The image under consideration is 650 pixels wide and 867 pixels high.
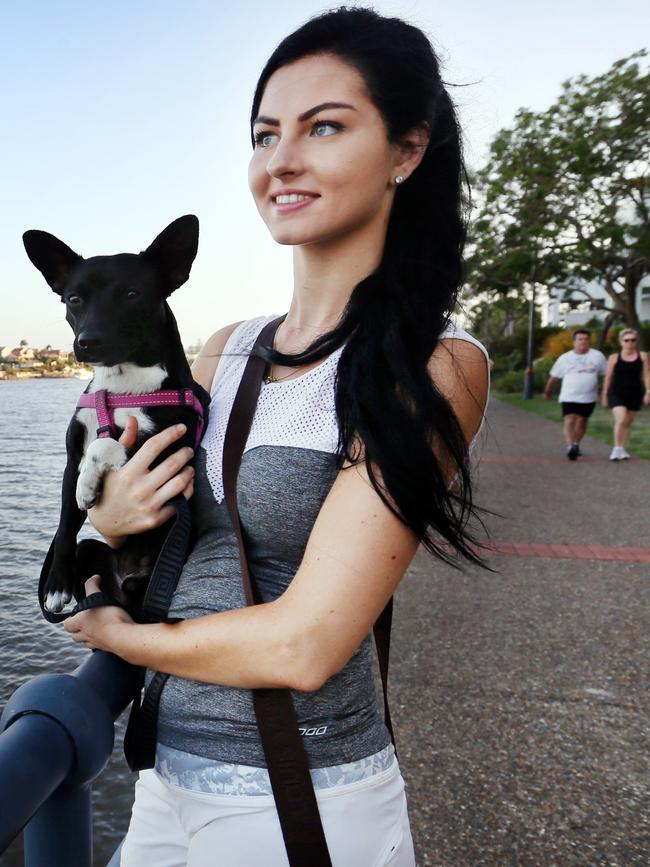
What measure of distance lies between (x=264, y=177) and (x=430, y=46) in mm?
491

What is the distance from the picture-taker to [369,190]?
1.49 m

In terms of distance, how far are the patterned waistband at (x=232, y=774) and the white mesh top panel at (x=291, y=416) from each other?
1.63 ft

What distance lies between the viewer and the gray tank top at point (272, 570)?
1.32 m

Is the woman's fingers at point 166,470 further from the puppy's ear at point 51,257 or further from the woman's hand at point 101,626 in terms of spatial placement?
the puppy's ear at point 51,257

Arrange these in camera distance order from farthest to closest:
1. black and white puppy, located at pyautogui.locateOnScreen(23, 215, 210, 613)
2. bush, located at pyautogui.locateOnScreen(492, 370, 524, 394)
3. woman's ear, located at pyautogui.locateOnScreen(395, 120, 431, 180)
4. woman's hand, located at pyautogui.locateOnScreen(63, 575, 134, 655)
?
bush, located at pyautogui.locateOnScreen(492, 370, 524, 394) < black and white puppy, located at pyautogui.locateOnScreen(23, 215, 210, 613) < woman's ear, located at pyautogui.locateOnScreen(395, 120, 431, 180) < woman's hand, located at pyautogui.locateOnScreen(63, 575, 134, 655)

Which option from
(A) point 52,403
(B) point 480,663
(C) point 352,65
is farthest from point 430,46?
(A) point 52,403

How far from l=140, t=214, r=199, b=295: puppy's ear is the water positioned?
0.38 metres

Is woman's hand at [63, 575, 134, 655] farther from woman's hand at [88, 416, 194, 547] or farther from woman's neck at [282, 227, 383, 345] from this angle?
woman's neck at [282, 227, 383, 345]

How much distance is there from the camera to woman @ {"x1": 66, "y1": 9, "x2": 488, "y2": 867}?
125 cm

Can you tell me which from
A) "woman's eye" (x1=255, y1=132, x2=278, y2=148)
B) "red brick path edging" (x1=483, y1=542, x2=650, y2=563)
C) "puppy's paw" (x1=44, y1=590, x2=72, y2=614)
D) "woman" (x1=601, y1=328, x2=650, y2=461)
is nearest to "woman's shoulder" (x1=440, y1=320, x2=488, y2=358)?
"woman's eye" (x1=255, y1=132, x2=278, y2=148)

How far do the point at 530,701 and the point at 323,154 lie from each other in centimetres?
333

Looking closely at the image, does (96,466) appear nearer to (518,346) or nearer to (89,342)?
(89,342)

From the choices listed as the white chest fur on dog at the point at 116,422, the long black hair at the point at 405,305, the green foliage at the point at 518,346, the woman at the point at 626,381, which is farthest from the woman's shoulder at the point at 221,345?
the green foliage at the point at 518,346

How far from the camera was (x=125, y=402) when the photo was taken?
1713mm
